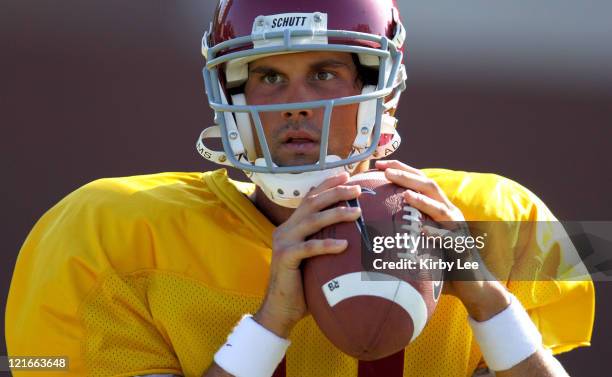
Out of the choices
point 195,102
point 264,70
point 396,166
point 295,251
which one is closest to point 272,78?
point 264,70

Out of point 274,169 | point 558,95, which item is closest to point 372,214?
point 274,169

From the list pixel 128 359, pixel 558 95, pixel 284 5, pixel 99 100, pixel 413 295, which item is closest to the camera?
pixel 413 295

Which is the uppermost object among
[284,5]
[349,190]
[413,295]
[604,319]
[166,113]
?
[284,5]

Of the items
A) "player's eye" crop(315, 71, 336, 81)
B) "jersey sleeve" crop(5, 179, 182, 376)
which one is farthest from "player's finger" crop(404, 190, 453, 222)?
"jersey sleeve" crop(5, 179, 182, 376)

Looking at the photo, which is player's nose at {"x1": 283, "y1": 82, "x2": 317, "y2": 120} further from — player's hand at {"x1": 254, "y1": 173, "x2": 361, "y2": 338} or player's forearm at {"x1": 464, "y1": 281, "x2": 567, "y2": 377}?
player's forearm at {"x1": 464, "y1": 281, "x2": 567, "y2": 377}

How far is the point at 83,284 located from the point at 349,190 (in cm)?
50

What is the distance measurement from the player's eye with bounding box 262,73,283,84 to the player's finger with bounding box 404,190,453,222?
1.29ft

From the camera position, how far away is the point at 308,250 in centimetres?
170

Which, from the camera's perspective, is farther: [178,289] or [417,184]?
[178,289]

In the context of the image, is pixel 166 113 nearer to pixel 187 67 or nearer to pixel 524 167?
pixel 187 67

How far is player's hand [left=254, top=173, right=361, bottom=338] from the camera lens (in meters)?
1.71

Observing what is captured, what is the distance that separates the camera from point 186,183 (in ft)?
7.08

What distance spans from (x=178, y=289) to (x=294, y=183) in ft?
0.86

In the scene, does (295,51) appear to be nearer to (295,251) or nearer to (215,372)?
(295,251)
